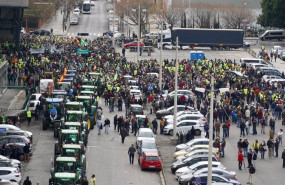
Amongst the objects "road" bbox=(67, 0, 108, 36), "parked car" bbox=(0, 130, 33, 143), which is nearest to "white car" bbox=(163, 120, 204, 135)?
"parked car" bbox=(0, 130, 33, 143)

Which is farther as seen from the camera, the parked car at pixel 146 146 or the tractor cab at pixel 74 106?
the tractor cab at pixel 74 106

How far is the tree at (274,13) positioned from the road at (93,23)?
2157 centimetres

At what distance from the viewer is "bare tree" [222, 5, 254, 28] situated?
458 ft

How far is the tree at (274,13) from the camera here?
129 meters

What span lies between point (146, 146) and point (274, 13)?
7335 centimetres

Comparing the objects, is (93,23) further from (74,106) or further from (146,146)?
(146,146)

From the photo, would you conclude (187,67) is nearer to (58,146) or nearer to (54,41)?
(54,41)

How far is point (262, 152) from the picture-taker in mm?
61688

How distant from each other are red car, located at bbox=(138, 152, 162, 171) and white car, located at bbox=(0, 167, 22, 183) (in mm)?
7631

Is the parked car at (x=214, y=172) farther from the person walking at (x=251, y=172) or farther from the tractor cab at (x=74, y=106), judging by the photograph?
the tractor cab at (x=74, y=106)

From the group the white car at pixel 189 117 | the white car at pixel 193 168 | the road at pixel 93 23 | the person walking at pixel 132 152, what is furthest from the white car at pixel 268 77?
the road at pixel 93 23

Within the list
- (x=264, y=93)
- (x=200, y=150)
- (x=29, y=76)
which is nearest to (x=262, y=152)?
(x=200, y=150)

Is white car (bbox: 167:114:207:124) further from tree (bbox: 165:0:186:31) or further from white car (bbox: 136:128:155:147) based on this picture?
tree (bbox: 165:0:186:31)

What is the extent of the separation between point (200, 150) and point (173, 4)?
291 feet
